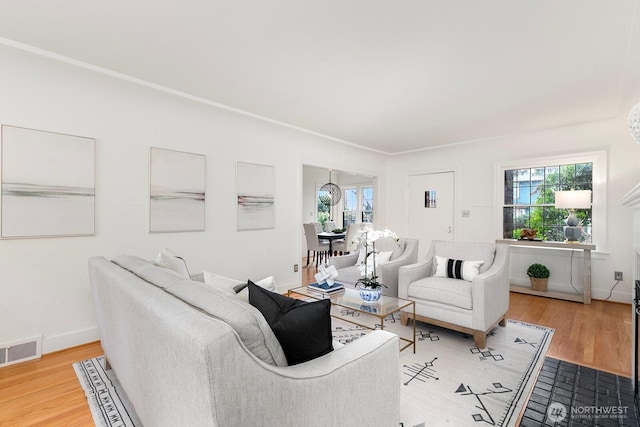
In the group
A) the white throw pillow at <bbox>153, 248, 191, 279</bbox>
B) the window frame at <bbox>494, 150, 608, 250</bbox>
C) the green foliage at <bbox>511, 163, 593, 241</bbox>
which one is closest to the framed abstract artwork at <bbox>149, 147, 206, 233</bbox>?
the white throw pillow at <bbox>153, 248, 191, 279</bbox>

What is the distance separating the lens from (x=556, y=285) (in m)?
4.37

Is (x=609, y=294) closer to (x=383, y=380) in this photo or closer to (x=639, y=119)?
(x=639, y=119)

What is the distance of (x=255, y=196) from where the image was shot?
404cm

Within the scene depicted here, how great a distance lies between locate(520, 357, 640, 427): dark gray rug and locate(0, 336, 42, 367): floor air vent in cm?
354

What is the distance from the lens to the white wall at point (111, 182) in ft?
7.97

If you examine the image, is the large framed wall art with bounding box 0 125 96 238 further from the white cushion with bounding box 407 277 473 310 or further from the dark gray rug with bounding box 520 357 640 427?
the dark gray rug with bounding box 520 357 640 427

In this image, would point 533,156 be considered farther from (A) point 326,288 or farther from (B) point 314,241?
(B) point 314,241

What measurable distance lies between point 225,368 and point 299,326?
387mm

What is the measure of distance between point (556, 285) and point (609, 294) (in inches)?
21.8

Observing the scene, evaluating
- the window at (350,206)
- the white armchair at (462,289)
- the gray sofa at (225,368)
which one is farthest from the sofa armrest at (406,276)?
the window at (350,206)

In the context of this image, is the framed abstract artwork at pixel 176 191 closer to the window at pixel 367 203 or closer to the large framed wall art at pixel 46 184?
the large framed wall art at pixel 46 184

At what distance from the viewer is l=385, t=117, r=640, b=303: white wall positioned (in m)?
3.89

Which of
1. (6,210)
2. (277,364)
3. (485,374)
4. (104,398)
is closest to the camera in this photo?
(277,364)

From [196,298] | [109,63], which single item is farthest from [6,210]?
[196,298]
